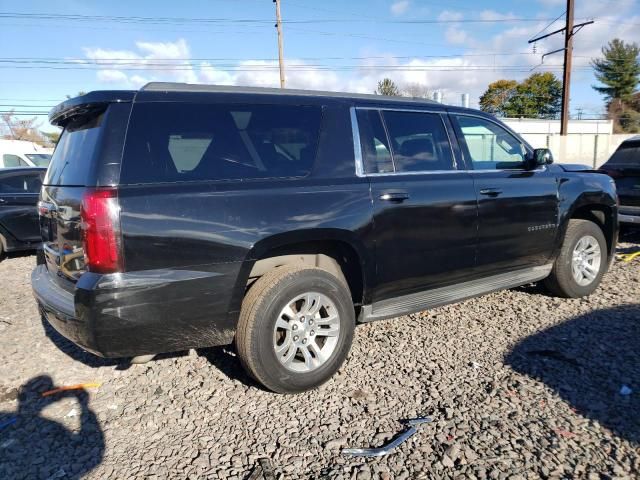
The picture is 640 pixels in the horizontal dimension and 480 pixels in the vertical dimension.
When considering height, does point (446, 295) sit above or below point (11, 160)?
below

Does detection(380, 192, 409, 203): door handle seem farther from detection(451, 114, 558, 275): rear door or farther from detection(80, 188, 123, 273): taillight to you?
detection(80, 188, 123, 273): taillight

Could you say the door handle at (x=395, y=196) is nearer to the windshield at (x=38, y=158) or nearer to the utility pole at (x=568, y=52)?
the windshield at (x=38, y=158)

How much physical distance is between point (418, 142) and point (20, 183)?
→ 6767 millimetres

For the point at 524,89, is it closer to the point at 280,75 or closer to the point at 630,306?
the point at 280,75

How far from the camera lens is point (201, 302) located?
2725 millimetres

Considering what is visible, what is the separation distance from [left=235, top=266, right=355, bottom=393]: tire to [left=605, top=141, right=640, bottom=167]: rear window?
6.31 meters

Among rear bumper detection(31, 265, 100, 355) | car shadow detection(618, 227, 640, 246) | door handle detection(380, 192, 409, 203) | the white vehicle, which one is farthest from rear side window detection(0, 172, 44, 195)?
car shadow detection(618, 227, 640, 246)

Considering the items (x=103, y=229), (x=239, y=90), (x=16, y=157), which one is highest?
(x=239, y=90)

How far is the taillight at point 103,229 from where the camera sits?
8.11ft

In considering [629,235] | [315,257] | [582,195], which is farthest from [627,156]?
[315,257]

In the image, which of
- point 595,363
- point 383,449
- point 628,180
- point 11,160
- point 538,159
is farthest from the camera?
point 11,160

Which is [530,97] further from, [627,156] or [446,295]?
[446,295]

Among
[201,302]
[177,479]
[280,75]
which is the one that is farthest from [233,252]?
[280,75]

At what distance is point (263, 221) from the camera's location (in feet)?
9.30
